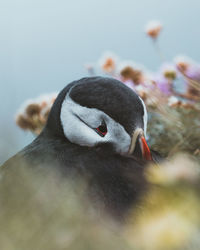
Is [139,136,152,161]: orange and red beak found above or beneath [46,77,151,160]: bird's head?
beneath

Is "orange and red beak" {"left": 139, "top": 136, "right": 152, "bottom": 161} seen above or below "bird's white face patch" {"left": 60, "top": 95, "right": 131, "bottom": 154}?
below

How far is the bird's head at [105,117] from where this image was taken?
0.53 m

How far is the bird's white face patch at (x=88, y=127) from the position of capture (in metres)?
0.54

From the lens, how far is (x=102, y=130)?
1.86 feet

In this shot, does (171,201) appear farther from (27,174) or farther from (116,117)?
(116,117)

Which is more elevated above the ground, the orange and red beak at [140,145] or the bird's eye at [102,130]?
the bird's eye at [102,130]

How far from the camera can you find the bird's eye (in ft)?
1.84

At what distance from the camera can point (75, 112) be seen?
60 centimetres

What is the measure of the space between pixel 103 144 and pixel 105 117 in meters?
0.04

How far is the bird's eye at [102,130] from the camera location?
1.84 feet

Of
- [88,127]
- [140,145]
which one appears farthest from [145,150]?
[88,127]

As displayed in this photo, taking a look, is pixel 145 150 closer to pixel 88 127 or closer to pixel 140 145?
pixel 140 145

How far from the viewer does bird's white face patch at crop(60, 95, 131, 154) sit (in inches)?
21.4

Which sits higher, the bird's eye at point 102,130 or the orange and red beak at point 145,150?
the bird's eye at point 102,130
